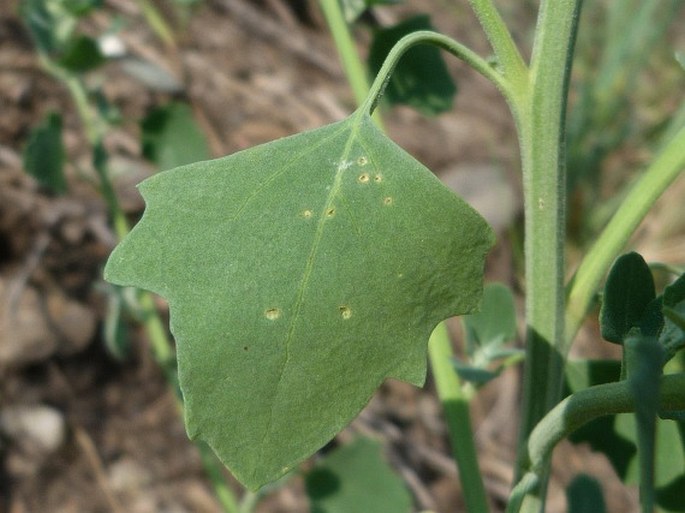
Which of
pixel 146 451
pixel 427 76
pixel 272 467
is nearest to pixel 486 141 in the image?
pixel 146 451

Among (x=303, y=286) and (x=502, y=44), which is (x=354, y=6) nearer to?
(x=502, y=44)

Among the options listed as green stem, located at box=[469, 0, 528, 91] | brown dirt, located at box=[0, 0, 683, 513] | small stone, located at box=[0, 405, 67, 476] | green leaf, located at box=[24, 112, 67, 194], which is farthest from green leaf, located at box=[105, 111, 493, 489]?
small stone, located at box=[0, 405, 67, 476]

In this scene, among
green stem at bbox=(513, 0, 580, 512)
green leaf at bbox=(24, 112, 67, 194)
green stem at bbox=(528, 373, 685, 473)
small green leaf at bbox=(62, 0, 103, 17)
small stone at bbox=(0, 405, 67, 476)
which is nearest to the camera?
green stem at bbox=(528, 373, 685, 473)

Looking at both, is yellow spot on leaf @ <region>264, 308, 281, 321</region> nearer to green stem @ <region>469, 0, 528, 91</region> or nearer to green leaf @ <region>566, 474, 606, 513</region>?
green stem @ <region>469, 0, 528, 91</region>

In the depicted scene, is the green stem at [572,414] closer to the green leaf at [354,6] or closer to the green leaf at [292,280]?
the green leaf at [292,280]

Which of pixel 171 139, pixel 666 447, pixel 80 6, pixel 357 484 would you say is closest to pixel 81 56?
pixel 80 6

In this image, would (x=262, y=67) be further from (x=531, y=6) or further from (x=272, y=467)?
(x=272, y=467)
